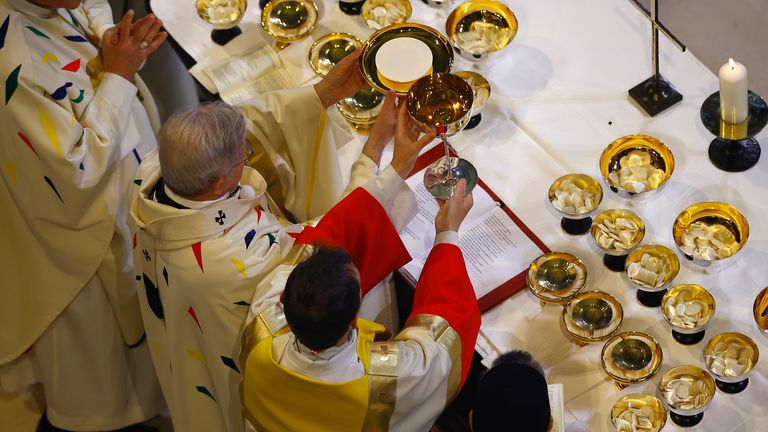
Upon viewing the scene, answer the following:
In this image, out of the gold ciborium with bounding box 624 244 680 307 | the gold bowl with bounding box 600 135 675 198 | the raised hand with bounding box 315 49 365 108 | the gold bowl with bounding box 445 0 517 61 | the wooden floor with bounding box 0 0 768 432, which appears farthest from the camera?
the wooden floor with bounding box 0 0 768 432

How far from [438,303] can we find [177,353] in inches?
32.9

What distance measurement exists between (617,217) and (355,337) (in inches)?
39.1

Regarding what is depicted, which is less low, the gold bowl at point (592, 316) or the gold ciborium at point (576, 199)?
the gold ciborium at point (576, 199)

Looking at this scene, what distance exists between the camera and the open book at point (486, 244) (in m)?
2.86

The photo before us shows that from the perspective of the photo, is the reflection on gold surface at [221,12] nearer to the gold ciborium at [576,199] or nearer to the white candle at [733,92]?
the gold ciborium at [576,199]

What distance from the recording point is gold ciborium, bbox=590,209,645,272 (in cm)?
284

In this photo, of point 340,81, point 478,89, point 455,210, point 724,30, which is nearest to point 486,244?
point 455,210

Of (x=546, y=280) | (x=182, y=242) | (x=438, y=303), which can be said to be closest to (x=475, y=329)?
(x=438, y=303)

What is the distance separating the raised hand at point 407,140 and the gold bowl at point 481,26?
1.80 ft

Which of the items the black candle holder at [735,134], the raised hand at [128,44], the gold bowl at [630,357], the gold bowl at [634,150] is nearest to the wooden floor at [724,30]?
the black candle holder at [735,134]

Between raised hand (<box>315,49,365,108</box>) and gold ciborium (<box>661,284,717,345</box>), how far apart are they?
3.71 ft

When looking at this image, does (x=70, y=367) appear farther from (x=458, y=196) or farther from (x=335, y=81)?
(x=458, y=196)

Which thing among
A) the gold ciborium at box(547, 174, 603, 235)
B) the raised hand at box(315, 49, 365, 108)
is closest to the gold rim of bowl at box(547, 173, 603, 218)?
the gold ciborium at box(547, 174, 603, 235)

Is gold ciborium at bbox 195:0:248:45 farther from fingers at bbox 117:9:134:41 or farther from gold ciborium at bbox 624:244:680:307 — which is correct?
gold ciborium at bbox 624:244:680:307
